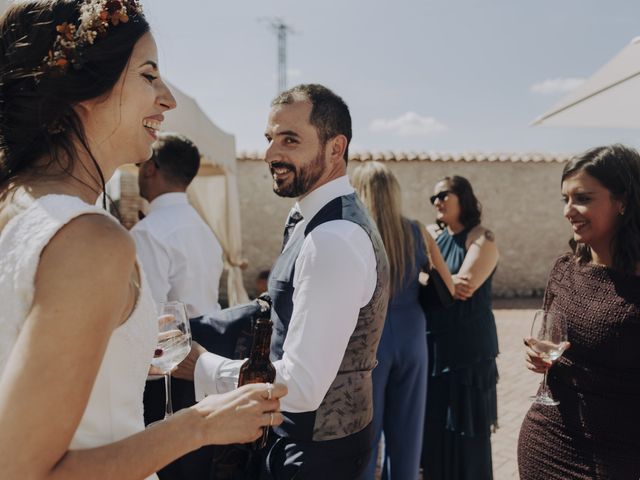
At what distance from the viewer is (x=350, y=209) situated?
6.25 feet

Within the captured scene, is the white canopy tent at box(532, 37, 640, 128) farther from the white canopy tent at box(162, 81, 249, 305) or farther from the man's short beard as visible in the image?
the white canopy tent at box(162, 81, 249, 305)

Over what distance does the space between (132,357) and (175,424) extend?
167mm

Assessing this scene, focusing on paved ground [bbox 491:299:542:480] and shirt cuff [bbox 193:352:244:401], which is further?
paved ground [bbox 491:299:542:480]

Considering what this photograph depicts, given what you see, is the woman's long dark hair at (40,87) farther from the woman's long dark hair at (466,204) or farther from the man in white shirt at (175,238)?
the woman's long dark hair at (466,204)

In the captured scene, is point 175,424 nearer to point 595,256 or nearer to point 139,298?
point 139,298

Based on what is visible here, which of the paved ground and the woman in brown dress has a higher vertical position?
the woman in brown dress

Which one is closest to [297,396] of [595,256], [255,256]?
[595,256]

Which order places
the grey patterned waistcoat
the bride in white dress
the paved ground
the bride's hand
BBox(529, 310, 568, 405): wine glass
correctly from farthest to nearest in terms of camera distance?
the paved ground, BBox(529, 310, 568, 405): wine glass, the grey patterned waistcoat, the bride's hand, the bride in white dress

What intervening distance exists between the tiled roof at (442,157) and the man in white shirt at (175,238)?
363 inches

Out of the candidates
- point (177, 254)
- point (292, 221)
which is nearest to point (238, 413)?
point (292, 221)

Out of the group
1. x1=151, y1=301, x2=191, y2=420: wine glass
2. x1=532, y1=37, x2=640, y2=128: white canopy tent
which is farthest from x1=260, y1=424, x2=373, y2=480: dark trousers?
x1=532, y1=37, x2=640, y2=128: white canopy tent

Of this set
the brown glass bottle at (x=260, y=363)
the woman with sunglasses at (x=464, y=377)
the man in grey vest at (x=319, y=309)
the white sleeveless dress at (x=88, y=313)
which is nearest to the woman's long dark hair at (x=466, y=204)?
the woman with sunglasses at (x=464, y=377)

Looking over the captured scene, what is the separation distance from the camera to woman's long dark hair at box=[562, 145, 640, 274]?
86.0 inches

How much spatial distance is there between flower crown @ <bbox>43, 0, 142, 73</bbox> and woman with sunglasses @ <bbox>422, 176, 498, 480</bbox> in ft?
9.42
